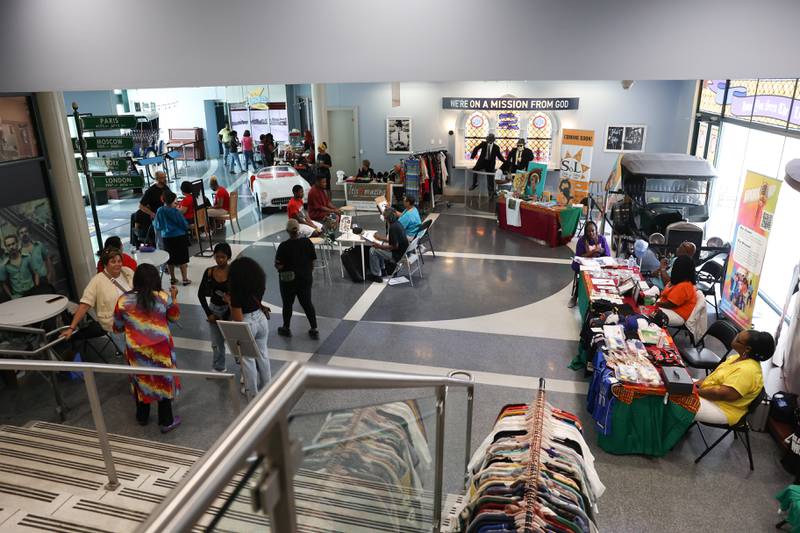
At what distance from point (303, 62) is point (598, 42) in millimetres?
1420

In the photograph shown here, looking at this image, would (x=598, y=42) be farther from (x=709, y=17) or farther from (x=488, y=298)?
(x=488, y=298)

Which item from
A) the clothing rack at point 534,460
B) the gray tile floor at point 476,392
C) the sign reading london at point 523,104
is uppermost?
the sign reading london at point 523,104

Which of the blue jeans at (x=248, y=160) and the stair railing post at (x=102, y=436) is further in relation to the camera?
the blue jeans at (x=248, y=160)

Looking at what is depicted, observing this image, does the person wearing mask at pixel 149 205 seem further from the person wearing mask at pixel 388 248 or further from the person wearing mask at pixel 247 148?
the person wearing mask at pixel 247 148

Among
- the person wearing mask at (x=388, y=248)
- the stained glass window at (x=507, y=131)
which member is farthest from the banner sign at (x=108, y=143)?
the stained glass window at (x=507, y=131)

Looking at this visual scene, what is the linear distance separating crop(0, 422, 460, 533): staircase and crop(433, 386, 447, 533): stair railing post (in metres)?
0.07

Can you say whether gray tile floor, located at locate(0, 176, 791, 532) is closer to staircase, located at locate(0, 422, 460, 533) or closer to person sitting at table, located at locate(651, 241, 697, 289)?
staircase, located at locate(0, 422, 460, 533)

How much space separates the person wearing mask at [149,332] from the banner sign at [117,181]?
158 cm

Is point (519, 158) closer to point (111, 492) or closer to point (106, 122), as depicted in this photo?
point (106, 122)

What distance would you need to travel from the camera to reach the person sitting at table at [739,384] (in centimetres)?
452

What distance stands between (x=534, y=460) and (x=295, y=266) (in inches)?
170

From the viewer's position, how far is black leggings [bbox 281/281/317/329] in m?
6.70

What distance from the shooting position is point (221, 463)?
2.74 ft

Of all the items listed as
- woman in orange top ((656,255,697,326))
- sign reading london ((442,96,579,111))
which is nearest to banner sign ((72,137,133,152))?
woman in orange top ((656,255,697,326))
